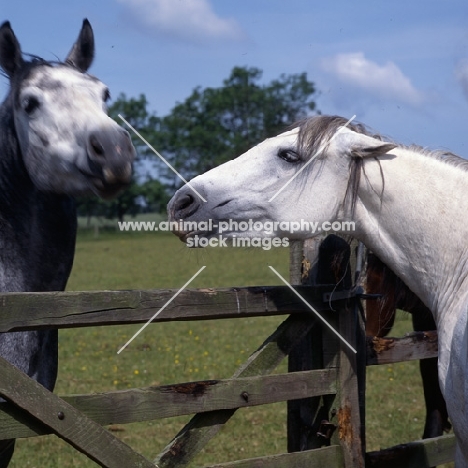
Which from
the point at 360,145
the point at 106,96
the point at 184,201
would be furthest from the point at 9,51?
the point at 360,145

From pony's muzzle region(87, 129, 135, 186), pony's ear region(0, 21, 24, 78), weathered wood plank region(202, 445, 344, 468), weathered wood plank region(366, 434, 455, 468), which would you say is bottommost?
weathered wood plank region(366, 434, 455, 468)

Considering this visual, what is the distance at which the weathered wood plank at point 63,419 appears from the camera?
100 inches

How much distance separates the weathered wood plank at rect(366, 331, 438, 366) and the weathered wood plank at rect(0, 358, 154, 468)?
171 centimetres

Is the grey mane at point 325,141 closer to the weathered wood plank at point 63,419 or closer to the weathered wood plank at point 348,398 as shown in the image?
the weathered wood plank at point 348,398

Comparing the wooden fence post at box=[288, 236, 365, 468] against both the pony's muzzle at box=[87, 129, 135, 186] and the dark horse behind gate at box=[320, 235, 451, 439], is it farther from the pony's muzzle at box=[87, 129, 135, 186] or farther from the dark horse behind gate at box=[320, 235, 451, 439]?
the pony's muzzle at box=[87, 129, 135, 186]

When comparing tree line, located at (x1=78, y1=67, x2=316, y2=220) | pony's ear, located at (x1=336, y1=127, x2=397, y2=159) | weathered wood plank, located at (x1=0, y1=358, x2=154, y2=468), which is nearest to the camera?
weathered wood plank, located at (x1=0, y1=358, x2=154, y2=468)

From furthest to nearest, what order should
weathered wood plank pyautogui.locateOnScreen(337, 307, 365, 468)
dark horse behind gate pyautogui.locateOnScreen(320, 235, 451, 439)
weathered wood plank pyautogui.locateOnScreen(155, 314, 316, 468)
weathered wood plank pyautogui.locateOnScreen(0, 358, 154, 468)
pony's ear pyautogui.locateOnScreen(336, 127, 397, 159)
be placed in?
1. dark horse behind gate pyautogui.locateOnScreen(320, 235, 451, 439)
2. weathered wood plank pyautogui.locateOnScreen(337, 307, 365, 468)
3. pony's ear pyautogui.locateOnScreen(336, 127, 397, 159)
4. weathered wood plank pyautogui.locateOnScreen(155, 314, 316, 468)
5. weathered wood plank pyautogui.locateOnScreen(0, 358, 154, 468)

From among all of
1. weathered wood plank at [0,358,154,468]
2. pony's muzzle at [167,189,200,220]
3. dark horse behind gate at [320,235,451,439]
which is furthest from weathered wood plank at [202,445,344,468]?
pony's muzzle at [167,189,200,220]

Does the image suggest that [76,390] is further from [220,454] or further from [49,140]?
[49,140]

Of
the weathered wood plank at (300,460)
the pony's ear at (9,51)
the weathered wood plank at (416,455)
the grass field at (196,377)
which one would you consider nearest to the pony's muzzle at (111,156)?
the grass field at (196,377)

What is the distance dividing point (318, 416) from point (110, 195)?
1.73 metres

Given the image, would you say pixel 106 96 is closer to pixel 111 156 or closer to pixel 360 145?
pixel 111 156

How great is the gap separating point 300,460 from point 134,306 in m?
1.32

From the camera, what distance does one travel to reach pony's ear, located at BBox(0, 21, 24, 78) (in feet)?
11.3
